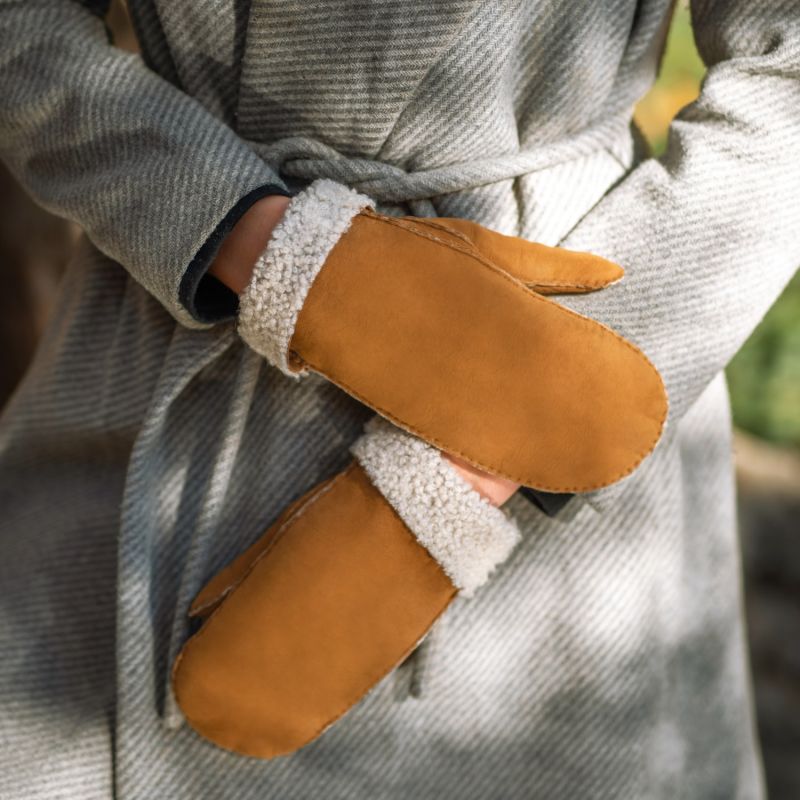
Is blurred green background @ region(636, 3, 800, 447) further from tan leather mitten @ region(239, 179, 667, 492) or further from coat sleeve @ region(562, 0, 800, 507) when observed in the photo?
tan leather mitten @ region(239, 179, 667, 492)

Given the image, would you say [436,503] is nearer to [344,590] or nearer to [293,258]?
[344,590]

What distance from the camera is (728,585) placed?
1116 millimetres

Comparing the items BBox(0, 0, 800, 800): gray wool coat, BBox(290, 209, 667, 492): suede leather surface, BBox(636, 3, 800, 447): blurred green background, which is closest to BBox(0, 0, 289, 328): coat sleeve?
BBox(0, 0, 800, 800): gray wool coat

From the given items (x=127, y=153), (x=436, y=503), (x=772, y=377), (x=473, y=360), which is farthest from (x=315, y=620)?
(x=772, y=377)

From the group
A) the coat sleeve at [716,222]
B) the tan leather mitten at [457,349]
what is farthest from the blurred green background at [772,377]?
the tan leather mitten at [457,349]

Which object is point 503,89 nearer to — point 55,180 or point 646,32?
point 646,32

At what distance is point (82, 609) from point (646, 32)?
34.6 inches

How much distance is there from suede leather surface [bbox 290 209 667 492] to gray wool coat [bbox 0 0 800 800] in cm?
10

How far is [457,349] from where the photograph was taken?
0.76 m

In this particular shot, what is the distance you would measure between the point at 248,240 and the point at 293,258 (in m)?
0.07

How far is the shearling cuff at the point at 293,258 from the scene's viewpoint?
0.77 metres

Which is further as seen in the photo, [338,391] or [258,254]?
[338,391]

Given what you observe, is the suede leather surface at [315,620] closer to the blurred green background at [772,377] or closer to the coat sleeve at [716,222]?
the coat sleeve at [716,222]

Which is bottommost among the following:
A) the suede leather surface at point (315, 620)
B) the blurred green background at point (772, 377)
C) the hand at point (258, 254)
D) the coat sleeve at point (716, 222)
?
the blurred green background at point (772, 377)
